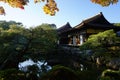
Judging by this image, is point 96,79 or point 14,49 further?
point 14,49

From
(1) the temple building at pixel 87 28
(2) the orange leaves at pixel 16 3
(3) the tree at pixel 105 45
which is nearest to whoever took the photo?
(2) the orange leaves at pixel 16 3

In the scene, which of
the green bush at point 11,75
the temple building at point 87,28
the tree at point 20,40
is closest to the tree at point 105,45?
the tree at point 20,40

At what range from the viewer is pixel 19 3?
27.9ft

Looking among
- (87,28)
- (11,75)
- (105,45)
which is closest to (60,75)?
(11,75)

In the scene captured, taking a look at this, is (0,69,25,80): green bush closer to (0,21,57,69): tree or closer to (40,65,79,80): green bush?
(40,65,79,80): green bush

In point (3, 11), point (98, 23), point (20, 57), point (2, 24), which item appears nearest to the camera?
point (3, 11)

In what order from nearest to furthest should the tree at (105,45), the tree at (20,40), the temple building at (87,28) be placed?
1. the tree at (20,40)
2. the tree at (105,45)
3. the temple building at (87,28)

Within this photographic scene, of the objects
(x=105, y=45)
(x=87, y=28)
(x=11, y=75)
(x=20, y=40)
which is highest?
(x=87, y=28)

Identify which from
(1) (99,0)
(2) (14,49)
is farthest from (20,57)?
(1) (99,0)

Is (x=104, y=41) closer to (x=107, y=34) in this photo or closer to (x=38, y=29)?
(x=107, y=34)

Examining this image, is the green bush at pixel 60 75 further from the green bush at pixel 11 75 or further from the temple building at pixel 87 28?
the temple building at pixel 87 28

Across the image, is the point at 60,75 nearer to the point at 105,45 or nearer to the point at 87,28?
the point at 105,45

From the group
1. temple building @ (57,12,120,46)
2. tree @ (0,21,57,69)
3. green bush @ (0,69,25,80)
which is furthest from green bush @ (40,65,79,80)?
temple building @ (57,12,120,46)

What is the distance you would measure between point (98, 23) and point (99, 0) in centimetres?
2336
